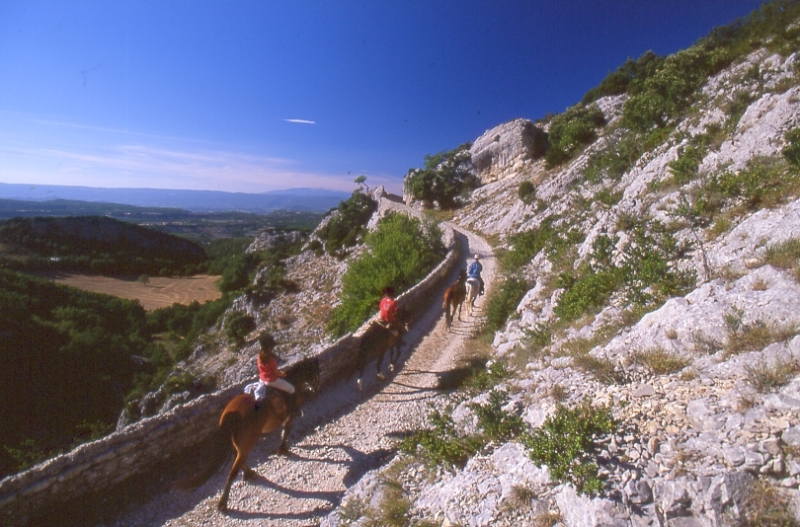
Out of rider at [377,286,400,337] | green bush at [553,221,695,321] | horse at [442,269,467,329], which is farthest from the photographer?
horse at [442,269,467,329]

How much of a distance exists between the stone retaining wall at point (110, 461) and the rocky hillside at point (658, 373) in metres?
3.05

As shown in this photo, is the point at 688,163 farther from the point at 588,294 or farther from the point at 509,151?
the point at 509,151

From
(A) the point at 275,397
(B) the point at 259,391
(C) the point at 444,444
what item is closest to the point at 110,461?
(B) the point at 259,391

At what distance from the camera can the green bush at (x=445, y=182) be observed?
39559 mm

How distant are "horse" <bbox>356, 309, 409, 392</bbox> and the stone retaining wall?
8.17 feet

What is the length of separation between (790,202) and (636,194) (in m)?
4.86

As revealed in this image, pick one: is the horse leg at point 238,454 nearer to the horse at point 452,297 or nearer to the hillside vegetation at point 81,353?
the hillside vegetation at point 81,353

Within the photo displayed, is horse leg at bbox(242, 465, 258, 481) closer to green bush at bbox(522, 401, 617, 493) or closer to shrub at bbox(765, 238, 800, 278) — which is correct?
green bush at bbox(522, 401, 617, 493)

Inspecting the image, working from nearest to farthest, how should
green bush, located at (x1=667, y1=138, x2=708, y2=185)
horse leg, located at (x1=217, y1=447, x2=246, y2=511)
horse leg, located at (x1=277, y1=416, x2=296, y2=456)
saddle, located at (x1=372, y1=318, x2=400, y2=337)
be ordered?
horse leg, located at (x1=217, y1=447, x2=246, y2=511) < horse leg, located at (x1=277, y1=416, x2=296, y2=456) < saddle, located at (x1=372, y1=318, x2=400, y2=337) < green bush, located at (x1=667, y1=138, x2=708, y2=185)

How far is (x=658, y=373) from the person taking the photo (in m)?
5.06

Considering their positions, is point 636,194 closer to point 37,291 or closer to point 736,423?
point 736,423

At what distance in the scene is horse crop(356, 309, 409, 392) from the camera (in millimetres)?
9047

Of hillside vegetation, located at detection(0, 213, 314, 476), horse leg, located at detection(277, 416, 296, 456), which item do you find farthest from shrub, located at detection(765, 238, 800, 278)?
hillside vegetation, located at detection(0, 213, 314, 476)

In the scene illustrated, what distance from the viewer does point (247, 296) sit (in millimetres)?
28922
